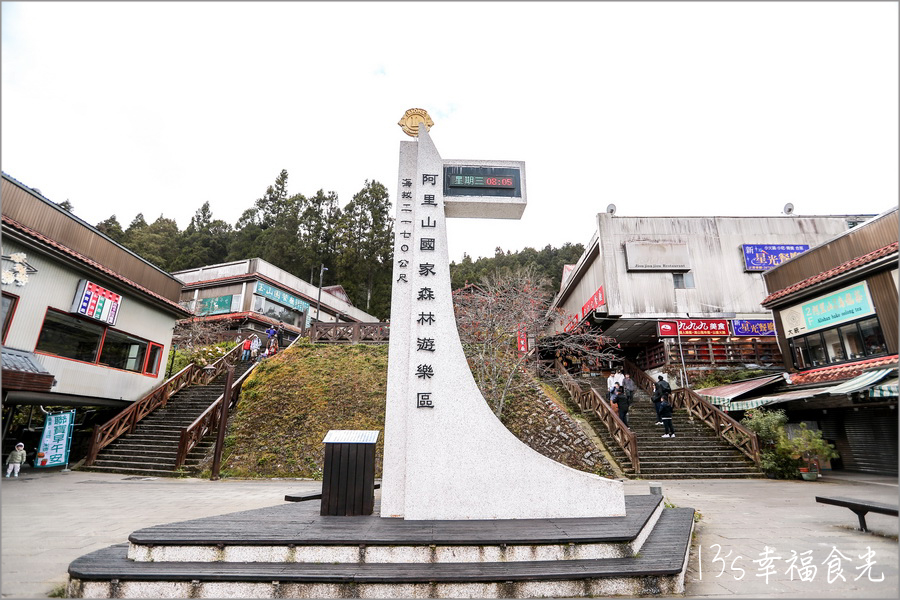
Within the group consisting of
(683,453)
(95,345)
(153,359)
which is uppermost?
(95,345)

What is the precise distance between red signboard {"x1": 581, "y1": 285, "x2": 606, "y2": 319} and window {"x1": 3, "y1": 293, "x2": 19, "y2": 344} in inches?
811

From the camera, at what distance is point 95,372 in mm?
12891

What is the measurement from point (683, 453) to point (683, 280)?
10.9 m

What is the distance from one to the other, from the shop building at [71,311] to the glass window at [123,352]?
0.11ft

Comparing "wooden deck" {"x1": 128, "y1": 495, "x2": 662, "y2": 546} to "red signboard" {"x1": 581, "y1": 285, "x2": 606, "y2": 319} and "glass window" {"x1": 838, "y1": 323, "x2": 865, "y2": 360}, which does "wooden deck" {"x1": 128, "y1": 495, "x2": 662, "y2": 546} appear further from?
"red signboard" {"x1": 581, "y1": 285, "x2": 606, "y2": 319}

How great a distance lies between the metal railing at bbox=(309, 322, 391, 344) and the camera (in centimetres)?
2048

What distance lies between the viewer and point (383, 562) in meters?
4.05

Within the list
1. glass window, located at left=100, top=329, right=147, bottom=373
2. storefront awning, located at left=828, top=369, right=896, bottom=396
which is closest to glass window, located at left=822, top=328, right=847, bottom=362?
storefront awning, located at left=828, top=369, right=896, bottom=396

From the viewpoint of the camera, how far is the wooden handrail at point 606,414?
1210 centimetres

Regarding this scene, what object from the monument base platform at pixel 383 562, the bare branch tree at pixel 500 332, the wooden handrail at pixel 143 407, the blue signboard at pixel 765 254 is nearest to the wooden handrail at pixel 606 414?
the bare branch tree at pixel 500 332

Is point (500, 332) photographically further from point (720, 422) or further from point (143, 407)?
point (143, 407)

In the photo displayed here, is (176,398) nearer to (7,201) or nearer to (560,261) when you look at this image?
(7,201)

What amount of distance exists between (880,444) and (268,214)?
48.4 meters

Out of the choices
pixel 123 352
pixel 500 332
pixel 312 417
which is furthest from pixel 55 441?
pixel 500 332
